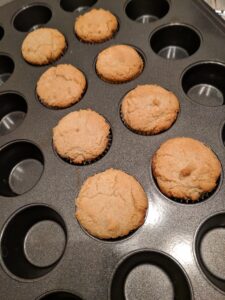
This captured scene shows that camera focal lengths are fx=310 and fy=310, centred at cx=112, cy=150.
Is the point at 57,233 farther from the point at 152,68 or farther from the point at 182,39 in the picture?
the point at 182,39

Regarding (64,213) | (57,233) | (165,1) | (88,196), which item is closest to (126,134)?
(88,196)

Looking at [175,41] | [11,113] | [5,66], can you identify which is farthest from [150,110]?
[5,66]

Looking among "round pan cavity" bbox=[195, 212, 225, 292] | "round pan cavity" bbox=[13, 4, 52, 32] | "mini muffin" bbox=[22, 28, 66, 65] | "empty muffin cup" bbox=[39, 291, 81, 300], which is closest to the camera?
"empty muffin cup" bbox=[39, 291, 81, 300]

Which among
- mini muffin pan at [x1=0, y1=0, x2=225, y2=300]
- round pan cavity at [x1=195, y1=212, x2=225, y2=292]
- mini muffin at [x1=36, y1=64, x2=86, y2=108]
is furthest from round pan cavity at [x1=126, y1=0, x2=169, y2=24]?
round pan cavity at [x1=195, y1=212, x2=225, y2=292]

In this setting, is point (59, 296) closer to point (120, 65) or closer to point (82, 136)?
point (82, 136)

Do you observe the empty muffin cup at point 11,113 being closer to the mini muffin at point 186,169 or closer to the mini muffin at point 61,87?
the mini muffin at point 61,87

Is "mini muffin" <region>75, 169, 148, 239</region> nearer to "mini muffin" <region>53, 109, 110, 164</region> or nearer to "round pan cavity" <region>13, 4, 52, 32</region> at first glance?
"mini muffin" <region>53, 109, 110, 164</region>
